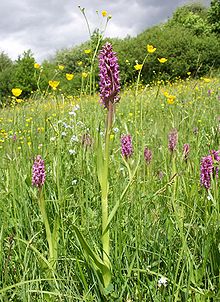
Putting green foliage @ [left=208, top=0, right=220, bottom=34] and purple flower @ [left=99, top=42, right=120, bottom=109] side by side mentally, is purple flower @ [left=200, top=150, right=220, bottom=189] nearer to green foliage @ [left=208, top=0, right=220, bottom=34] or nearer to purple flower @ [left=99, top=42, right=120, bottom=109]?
purple flower @ [left=99, top=42, right=120, bottom=109]

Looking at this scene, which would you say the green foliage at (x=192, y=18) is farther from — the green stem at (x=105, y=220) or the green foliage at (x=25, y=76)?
the green stem at (x=105, y=220)

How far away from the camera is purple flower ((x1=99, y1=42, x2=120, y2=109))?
1.08 meters

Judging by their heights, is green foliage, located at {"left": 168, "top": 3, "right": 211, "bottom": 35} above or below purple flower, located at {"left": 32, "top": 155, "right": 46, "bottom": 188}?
above

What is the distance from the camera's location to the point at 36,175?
120 cm

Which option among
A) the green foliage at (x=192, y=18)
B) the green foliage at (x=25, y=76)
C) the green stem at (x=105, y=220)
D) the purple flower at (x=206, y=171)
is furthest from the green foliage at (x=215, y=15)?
the green stem at (x=105, y=220)

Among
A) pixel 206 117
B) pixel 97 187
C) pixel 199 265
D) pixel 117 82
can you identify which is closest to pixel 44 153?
pixel 97 187

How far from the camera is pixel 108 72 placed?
1.08m

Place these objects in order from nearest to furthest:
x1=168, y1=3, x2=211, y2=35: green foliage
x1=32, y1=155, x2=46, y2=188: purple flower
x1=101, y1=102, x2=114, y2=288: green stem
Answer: x1=101, y1=102, x2=114, y2=288: green stem
x1=32, y1=155, x2=46, y2=188: purple flower
x1=168, y1=3, x2=211, y2=35: green foliage

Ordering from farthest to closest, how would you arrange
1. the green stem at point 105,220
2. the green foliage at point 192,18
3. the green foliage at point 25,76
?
the green foliage at point 192,18
the green foliage at point 25,76
the green stem at point 105,220

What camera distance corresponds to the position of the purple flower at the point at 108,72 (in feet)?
3.53

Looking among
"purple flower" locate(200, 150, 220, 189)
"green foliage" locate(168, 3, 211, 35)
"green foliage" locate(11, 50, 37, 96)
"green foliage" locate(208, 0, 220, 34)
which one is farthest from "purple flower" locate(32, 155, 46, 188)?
"green foliage" locate(208, 0, 220, 34)

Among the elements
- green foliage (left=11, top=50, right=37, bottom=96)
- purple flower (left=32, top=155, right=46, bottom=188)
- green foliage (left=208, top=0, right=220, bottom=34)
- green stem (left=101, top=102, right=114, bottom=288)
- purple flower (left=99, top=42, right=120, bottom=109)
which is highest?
green foliage (left=208, top=0, right=220, bottom=34)

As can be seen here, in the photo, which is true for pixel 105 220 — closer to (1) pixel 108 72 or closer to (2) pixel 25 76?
(1) pixel 108 72

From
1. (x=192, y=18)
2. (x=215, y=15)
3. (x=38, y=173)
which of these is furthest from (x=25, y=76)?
(x=192, y=18)
